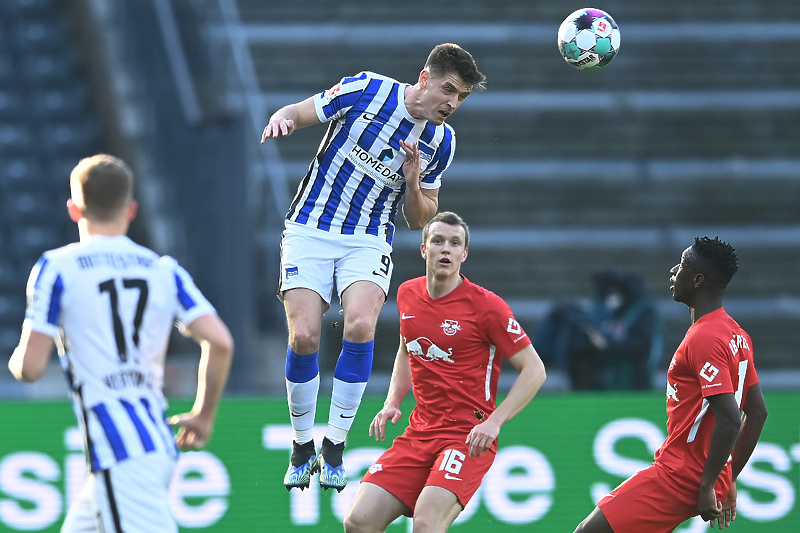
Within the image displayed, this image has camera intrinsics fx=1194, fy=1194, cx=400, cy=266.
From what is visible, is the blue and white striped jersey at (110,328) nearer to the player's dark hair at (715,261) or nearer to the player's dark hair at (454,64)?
the player's dark hair at (454,64)

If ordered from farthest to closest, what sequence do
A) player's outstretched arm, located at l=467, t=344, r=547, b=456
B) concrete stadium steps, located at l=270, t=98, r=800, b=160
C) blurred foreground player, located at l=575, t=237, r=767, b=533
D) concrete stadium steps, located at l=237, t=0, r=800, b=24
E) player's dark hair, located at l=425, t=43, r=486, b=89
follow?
concrete stadium steps, located at l=237, t=0, r=800, b=24, concrete stadium steps, located at l=270, t=98, r=800, b=160, player's dark hair, located at l=425, t=43, r=486, b=89, player's outstretched arm, located at l=467, t=344, r=547, b=456, blurred foreground player, located at l=575, t=237, r=767, b=533

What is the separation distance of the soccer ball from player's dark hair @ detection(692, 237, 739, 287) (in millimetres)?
1336

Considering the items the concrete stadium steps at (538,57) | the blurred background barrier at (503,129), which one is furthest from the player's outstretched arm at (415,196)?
the concrete stadium steps at (538,57)

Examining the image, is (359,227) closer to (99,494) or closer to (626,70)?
(99,494)

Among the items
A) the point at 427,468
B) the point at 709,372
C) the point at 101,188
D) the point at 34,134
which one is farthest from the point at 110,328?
the point at 34,134

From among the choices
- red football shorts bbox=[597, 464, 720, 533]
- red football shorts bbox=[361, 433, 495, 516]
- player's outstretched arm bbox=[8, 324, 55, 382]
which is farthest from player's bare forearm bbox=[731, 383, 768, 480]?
player's outstretched arm bbox=[8, 324, 55, 382]

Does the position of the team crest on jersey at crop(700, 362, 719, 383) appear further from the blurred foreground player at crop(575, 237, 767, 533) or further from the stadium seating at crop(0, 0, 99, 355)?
the stadium seating at crop(0, 0, 99, 355)

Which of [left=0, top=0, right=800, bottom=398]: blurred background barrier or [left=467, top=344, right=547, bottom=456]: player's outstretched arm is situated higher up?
[left=0, top=0, right=800, bottom=398]: blurred background barrier

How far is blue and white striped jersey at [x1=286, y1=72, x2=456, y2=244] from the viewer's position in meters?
6.05

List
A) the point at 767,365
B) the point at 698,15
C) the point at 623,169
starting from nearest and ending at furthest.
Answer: the point at 767,365
the point at 623,169
the point at 698,15

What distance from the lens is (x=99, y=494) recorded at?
14.0 feet

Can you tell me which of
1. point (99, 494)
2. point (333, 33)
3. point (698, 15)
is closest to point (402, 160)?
point (99, 494)

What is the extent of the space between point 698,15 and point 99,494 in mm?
→ 11387

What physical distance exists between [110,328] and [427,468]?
7.87 ft
